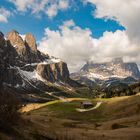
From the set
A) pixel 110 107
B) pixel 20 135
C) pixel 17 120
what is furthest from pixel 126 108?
pixel 20 135

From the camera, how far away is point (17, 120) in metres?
75.2

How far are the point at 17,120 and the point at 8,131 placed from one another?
63.1 ft

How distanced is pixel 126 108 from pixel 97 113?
19.1 metres

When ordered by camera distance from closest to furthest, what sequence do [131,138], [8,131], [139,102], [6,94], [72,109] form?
[8,131]
[131,138]
[6,94]
[139,102]
[72,109]

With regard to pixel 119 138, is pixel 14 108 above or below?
above

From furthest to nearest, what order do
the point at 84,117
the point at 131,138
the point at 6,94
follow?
the point at 84,117 → the point at 6,94 → the point at 131,138

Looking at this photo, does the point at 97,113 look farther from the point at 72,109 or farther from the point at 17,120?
the point at 17,120

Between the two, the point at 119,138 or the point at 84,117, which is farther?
the point at 84,117

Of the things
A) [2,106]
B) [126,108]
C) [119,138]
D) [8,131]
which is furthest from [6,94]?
[126,108]

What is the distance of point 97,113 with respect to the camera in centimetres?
15712

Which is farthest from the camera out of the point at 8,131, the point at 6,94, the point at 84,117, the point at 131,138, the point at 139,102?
the point at 84,117

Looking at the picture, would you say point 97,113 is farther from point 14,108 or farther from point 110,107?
point 14,108

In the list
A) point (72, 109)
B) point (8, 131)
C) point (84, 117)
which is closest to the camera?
point (8, 131)

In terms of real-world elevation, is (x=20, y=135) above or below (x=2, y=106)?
below
